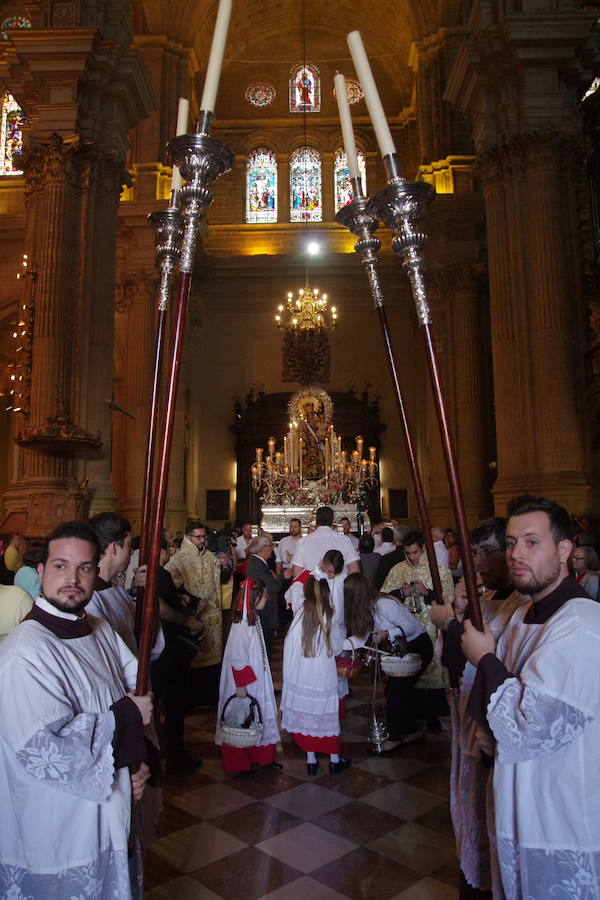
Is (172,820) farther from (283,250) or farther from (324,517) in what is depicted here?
(283,250)

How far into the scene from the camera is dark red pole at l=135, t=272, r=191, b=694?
1.98m

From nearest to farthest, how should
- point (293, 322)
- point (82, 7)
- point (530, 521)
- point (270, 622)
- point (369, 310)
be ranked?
point (530, 521) → point (270, 622) → point (82, 7) → point (293, 322) → point (369, 310)

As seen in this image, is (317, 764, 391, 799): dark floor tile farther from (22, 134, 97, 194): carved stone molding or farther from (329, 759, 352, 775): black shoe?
(22, 134, 97, 194): carved stone molding

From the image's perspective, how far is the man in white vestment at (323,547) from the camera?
6.66 m

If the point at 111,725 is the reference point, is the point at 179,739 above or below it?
below

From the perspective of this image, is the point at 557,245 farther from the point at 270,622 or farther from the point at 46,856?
the point at 46,856

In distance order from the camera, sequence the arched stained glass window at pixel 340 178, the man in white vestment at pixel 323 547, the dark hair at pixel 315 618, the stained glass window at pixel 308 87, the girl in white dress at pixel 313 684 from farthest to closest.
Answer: the stained glass window at pixel 308 87, the arched stained glass window at pixel 340 178, the man in white vestment at pixel 323 547, the dark hair at pixel 315 618, the girl in white dress at pixel 313 684

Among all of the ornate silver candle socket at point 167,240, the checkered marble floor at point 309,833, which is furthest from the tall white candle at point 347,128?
the checkered marble floor at point 309,833

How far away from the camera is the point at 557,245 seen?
1116 cm

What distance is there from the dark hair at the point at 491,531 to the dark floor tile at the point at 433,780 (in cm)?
261

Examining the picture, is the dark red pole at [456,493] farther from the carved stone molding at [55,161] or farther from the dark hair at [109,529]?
the carved stone molding at [55,161]

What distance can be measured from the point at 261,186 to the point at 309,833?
75.9 ft

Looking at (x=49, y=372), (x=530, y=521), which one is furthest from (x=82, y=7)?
(x=530, y=521)

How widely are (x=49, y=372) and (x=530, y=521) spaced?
10.3 meters
